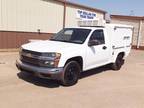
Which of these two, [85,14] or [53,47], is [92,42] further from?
[85,14]

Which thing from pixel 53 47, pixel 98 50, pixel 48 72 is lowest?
pixel 48 72

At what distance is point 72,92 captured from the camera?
6879 millimetres

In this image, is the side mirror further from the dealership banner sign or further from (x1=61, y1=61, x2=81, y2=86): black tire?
the dealership banner sign

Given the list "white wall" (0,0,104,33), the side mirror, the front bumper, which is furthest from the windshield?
"white wall" (0,0,104,33)

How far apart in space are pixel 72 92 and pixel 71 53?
1200 millimetres

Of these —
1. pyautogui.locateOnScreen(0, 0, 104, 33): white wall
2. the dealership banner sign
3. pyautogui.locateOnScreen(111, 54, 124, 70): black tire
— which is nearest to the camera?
pyautogui.locateOnScreen(111, 54, 124, 70): black tire

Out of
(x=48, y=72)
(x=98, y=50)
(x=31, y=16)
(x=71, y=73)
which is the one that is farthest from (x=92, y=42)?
(x=31, y=16)

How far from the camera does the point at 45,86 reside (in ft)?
23.9

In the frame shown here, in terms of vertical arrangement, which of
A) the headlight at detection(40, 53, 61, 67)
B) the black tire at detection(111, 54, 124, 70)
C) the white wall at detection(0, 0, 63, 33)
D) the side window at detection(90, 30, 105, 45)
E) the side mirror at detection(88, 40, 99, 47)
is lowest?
the black tire at detection(111, 54, 124, 70)

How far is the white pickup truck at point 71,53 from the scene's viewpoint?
7000 millimetres

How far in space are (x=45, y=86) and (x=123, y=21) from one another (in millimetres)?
18129

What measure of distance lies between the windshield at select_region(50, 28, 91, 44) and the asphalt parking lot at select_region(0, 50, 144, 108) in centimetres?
142

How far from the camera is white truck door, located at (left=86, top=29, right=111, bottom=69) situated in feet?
27.2

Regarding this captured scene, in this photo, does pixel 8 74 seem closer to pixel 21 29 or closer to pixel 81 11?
pixel 21 29
